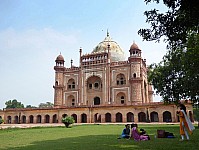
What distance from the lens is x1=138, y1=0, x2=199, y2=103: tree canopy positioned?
24.1 feet

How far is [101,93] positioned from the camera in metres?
44.6

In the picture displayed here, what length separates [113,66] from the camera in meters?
44.6

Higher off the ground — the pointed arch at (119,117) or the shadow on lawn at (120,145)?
the shadow on lawn at (120,145)

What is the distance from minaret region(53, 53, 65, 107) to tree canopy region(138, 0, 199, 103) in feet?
88.1

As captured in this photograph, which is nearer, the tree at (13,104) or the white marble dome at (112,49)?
the white marble dome at (112,49)

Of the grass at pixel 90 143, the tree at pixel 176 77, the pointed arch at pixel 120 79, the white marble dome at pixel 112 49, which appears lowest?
the grass at pixel 90 143

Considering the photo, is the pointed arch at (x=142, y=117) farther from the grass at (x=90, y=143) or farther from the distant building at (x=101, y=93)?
the grass at (x=90, y=143)

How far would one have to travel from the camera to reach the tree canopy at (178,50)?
7.36 metres

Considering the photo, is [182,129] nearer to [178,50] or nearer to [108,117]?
[178,50]

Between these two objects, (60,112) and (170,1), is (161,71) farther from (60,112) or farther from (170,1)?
(60,112)

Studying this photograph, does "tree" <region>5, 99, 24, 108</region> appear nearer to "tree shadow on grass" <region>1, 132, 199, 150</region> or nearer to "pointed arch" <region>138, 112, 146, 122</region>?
"pointed arch" <region>138, 112, 146, 122</region>

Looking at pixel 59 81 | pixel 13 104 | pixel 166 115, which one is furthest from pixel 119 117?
pixel 13 104

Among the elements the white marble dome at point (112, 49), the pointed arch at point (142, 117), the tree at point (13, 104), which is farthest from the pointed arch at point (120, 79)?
the tree at point (13, 104)

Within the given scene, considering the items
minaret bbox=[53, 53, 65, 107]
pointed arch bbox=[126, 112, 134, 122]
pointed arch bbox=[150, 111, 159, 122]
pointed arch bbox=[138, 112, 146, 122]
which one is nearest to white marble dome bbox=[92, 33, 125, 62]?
minaret bbox=[53, 53, 65, 107]
